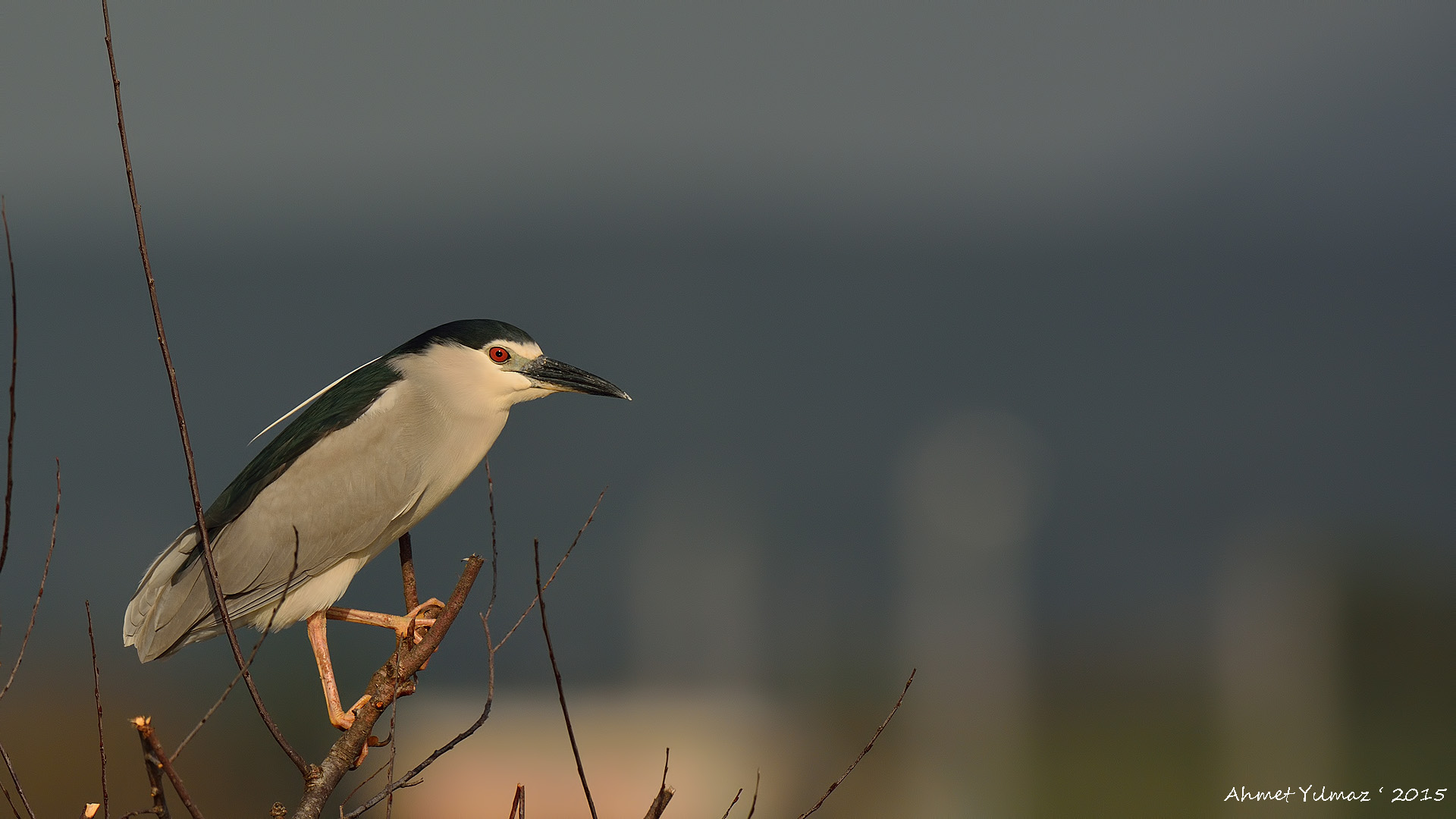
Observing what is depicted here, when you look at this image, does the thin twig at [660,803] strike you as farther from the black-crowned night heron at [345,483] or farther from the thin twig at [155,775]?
the black-crowned night heron at [345,483]

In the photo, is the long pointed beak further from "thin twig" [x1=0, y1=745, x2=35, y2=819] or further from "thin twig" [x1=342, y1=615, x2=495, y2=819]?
"thin twig" [x1=0, y1=745, x2=35, y2=819]

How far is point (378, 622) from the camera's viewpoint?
104 inches

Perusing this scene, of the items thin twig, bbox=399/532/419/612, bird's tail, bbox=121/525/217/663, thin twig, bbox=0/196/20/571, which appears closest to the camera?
thin twig, bbox=0/196/20/571

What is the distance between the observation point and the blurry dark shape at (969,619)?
2502cm

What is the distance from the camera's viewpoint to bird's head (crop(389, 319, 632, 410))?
2.99 m

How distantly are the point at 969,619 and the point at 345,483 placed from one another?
3554 cm

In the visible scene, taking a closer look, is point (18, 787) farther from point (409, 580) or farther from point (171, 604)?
point (171, 604)

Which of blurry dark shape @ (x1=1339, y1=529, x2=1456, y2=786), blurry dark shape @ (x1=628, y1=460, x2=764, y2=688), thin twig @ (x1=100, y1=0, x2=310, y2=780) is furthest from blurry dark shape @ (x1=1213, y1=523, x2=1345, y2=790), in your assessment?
thin twig @ (x1=100, y1=0, x2=310, y2=780)

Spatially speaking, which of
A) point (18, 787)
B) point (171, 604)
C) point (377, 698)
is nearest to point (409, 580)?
point (377, 698)

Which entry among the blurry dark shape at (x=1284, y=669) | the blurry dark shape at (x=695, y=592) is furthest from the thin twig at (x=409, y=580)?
the blurry dark shape at (x=695, y=592)

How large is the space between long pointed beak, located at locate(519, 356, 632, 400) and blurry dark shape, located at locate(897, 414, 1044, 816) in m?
17.4

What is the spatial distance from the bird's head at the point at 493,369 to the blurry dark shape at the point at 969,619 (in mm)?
17427

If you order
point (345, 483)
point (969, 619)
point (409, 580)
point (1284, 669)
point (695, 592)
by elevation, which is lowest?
point (969, 619)

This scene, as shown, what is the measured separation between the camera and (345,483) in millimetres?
2865
